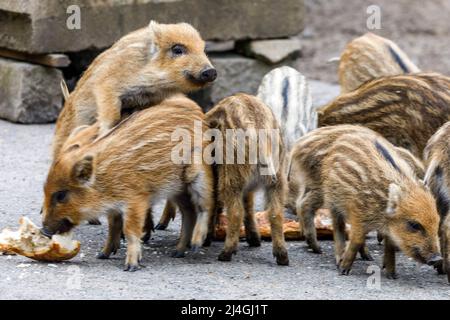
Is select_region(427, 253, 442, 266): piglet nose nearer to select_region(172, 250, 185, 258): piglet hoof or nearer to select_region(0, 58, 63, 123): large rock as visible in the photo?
select_region(172, 250, 185, 258): piglet hoof

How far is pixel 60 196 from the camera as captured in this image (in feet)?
21.5

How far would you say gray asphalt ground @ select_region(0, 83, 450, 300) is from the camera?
601 centimetres

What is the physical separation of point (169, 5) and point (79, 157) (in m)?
3.81

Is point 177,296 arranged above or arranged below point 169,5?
below

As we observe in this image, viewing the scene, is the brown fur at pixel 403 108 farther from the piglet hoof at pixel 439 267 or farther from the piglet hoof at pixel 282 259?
the piglet hoof at pixel 282 259

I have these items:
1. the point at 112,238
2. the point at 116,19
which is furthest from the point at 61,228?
the point at 116,19

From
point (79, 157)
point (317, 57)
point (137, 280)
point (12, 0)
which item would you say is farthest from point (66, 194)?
point (317, 57)

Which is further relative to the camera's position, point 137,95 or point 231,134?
point 137,95

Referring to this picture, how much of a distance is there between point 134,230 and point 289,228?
1.36m

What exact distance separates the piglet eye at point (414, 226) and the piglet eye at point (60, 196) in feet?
6.41

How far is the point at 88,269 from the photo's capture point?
6418mm

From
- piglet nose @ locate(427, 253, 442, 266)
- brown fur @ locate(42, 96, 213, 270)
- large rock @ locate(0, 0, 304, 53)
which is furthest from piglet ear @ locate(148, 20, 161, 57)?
large rock @ locate(0, 0, 304, 53)

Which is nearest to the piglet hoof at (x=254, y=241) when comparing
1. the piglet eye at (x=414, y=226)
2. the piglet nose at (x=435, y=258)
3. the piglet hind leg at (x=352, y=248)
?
the piglet hind leg at (x=352, y=248)

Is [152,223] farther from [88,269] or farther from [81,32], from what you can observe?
[81,32]
